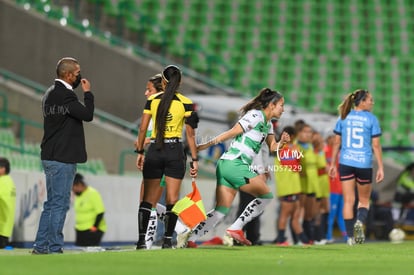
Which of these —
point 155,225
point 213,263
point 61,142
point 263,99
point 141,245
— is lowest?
point 213,263

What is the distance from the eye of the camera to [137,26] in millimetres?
31750

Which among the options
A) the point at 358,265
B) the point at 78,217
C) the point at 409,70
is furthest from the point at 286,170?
the point at 409,70

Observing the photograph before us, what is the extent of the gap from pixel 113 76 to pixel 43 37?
186 cm

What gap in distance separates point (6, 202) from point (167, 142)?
444 cm

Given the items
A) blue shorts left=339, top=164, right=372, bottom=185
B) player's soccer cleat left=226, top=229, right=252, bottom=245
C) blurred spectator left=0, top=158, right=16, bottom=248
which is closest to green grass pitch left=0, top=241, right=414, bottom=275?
player's soccer cleat left=226, top=229, right=252, bottom=245

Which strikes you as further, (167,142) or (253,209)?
(253,209)

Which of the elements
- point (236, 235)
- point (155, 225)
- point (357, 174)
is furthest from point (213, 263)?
point (357, 174)

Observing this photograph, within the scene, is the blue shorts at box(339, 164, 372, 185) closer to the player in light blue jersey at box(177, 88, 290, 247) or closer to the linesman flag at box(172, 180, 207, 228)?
the player in light blue jersey at box(177, 88, 290, 247)

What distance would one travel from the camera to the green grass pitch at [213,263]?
417 inches

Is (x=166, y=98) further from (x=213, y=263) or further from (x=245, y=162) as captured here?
(x=213, y=263)

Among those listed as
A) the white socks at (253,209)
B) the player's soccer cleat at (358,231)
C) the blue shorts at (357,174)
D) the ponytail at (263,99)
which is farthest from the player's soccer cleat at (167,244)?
the blue shorts at (357,174)

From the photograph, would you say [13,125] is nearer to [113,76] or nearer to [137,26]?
[113,76]

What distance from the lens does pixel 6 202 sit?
1808 cm

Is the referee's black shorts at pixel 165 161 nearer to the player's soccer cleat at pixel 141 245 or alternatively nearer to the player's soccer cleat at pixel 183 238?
the player's soccer cleat at pixel 183 238
